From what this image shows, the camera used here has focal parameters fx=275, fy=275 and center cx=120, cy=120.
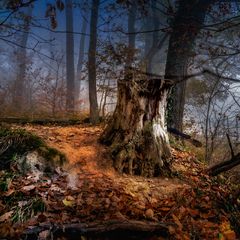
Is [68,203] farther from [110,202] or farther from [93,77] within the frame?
[93,77]

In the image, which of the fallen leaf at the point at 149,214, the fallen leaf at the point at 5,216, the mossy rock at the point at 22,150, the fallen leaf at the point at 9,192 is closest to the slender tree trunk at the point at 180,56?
the mossy rock at the point at 22,150

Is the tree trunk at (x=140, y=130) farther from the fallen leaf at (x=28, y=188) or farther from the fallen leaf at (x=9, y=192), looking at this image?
the fallen leaf at (x=9, y=192)

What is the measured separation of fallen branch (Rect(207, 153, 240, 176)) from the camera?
4542 mm

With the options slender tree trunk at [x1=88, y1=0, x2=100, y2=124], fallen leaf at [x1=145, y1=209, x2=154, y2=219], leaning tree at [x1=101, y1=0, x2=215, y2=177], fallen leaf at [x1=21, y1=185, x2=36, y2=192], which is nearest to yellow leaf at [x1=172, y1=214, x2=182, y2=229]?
fallen leaf at [x1=145, y1=209, x2=154, y2=219]

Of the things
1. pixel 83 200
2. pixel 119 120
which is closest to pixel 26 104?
pixel 119 120

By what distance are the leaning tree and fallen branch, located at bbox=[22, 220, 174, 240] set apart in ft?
5.31

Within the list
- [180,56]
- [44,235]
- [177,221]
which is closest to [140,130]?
[177,221]

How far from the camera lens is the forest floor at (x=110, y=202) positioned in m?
3.25

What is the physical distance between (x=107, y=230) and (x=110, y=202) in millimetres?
700

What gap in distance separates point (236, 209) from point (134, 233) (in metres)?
1.74

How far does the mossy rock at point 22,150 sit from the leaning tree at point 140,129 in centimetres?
108

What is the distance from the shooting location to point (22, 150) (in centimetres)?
450

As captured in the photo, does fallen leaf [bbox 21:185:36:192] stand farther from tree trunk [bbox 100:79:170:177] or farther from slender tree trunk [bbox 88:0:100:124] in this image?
slender tree trunk [bbox 88:0:100:124]

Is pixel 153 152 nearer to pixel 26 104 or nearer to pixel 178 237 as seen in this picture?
pixel 178 237
